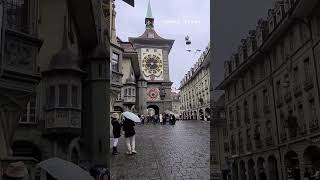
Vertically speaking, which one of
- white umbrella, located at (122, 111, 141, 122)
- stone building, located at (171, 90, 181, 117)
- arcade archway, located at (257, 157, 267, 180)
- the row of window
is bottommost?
arcade archway, located at (257, 157, 267, 180)

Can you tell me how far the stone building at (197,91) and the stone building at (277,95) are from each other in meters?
0.62

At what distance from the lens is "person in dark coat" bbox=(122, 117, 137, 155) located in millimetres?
5685

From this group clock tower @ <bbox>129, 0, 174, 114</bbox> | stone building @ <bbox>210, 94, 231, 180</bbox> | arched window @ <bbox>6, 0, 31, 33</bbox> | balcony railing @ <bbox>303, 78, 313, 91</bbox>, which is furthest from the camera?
clock tower @ <bbox>129, 0, 174, 114</bbox>

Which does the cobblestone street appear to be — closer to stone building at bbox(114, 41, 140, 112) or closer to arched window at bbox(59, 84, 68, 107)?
stone building at bbox(114, 41, 140, 112)

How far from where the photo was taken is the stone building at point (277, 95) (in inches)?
160

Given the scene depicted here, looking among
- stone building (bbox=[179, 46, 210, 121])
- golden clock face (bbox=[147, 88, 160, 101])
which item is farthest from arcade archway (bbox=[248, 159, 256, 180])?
golden clock face (bbox=[147, 88, 160, 101])

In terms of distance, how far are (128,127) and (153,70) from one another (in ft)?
6.17

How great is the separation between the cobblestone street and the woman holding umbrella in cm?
7

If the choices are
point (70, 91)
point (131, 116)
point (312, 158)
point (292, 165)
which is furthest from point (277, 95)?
point (70, 91)

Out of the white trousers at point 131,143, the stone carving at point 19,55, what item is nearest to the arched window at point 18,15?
the stone carving at point 19,55

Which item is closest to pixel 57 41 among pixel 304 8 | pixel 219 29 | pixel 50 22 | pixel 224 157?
pixel 50 22

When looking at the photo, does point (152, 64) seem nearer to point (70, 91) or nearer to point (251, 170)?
point (70, 91)

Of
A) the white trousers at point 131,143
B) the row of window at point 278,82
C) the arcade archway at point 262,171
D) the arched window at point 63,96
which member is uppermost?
the arched window at point 63,96

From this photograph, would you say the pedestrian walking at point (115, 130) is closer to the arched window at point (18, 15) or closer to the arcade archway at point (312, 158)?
the arched window at point (18, 15)
